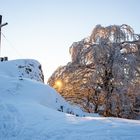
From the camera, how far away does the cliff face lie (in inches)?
620

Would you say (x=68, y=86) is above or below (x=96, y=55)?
below

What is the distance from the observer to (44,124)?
7.02m

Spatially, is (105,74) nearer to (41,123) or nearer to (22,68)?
(22,68)

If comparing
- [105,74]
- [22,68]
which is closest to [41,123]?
[22,68]

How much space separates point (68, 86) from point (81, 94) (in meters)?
0.79

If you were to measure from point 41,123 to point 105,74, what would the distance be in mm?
9588

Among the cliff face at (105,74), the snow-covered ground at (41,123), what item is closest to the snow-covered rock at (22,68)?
the snow-covered ground at (41,123)

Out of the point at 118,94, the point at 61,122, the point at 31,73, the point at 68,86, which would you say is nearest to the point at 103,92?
the point at 118,94

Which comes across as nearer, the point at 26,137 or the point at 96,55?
the point at 26,137

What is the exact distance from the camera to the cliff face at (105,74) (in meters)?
15.8

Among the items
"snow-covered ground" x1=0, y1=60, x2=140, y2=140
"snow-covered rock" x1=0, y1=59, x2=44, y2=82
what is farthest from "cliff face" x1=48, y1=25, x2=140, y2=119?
"snow-covered ground" x1=0, y1=60, x2=140, y2=140

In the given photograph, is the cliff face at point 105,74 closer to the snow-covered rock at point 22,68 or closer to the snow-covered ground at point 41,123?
the snow-covered rock at point 22,68

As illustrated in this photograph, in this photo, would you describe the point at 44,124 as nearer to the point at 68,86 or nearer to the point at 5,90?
the point at 5,90

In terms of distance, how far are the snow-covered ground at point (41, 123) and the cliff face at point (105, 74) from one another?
723cm
